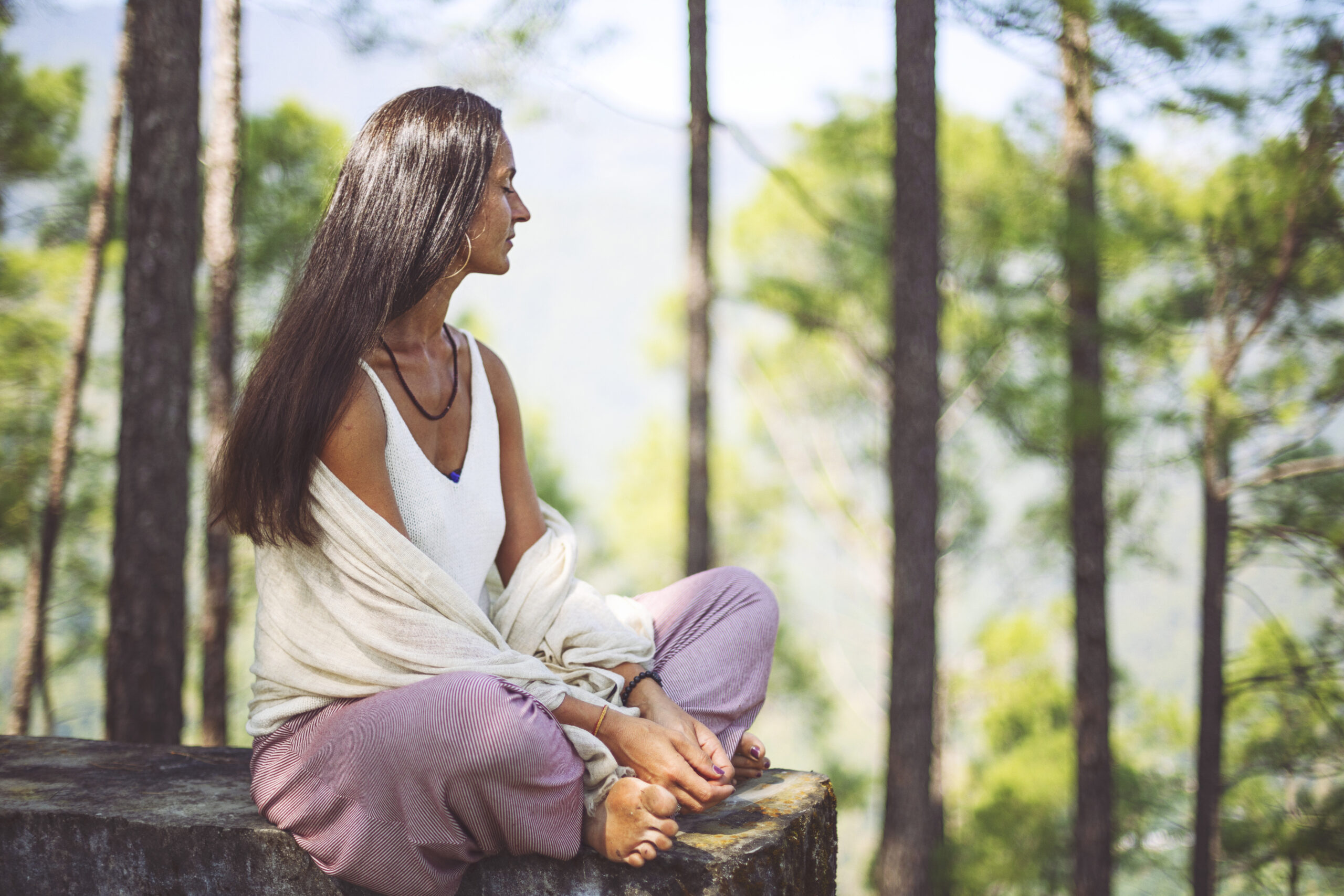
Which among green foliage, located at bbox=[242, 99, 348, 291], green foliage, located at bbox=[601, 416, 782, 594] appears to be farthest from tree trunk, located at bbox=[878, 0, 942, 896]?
green foliage, located at bbox=[601, 416, 782, 594]

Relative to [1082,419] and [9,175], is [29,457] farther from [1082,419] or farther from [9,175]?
[1082,419]

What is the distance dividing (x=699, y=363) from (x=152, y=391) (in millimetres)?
3412

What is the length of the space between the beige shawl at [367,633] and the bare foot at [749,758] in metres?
0.35

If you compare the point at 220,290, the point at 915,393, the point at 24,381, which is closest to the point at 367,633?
the point at 915,393

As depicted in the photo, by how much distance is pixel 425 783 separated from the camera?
1.59m

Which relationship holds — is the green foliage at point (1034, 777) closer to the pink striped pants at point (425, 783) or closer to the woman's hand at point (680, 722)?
the woman's hand at point (680, 722)

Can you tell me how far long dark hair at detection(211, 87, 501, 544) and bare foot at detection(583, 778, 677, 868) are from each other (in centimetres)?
67

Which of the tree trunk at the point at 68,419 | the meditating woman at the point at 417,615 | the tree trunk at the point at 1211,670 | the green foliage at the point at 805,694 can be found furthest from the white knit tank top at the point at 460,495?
the green foliage at the point at 805,694

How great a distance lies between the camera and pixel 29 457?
377 inches

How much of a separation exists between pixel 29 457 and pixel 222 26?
594 centimetres

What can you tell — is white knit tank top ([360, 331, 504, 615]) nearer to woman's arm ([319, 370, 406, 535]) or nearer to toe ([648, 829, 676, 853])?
woman's arm ([319, 370, 406, 535])

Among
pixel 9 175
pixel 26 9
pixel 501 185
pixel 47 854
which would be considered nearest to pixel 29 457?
pixel 9 175

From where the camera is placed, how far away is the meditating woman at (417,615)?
1606 mm

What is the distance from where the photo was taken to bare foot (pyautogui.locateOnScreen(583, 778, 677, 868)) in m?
1.56
